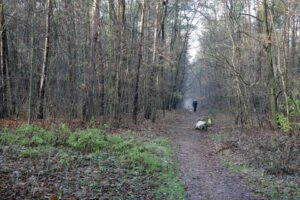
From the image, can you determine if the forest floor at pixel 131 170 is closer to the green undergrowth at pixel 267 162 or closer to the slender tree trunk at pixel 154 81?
the green undergrowth at pixel 267 162

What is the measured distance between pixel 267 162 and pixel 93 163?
5654 mm

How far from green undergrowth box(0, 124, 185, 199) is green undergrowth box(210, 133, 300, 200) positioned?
7.07ft

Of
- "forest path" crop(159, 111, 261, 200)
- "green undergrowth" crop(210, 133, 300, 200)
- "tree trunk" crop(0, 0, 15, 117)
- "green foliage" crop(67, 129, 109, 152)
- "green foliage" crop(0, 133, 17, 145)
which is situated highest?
"tree trunk" crop(0, 0, 15, 117)

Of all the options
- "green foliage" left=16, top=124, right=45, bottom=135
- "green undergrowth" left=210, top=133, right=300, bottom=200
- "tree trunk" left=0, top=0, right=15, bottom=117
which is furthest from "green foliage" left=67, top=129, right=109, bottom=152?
"tree trunk" left=0, top=0, right=15, bottom=117

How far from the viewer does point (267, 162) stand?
25.9 ft

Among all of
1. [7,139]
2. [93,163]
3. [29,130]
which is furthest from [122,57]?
[93,163]

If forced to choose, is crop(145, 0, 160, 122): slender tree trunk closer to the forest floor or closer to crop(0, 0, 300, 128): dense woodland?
crop(0, 0, 300, 128): dense woodland

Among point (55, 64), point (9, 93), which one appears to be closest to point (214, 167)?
point (55, 64)

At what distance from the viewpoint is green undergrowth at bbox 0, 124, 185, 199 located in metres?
5.47

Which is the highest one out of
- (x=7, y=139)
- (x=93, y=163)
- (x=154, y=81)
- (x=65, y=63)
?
(x=65, y=63)

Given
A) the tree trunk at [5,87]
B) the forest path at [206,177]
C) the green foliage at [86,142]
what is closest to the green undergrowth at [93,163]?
the green foliage at [86,142]

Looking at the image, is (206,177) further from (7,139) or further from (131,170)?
(7,139)

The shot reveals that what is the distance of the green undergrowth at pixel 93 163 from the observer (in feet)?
17.9

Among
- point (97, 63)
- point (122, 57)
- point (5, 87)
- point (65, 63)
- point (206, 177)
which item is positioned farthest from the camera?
point (97, 63)
